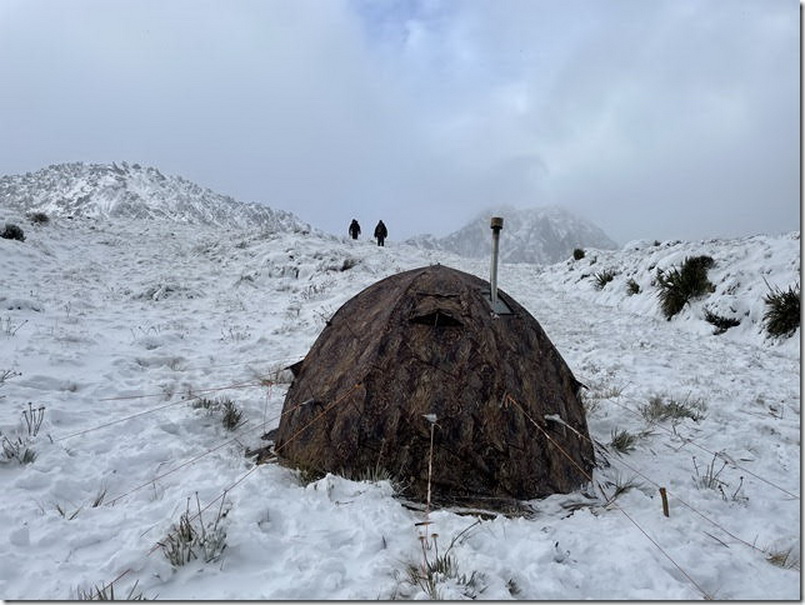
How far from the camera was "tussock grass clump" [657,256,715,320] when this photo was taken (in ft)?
35.3

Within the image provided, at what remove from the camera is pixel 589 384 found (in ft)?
19.5

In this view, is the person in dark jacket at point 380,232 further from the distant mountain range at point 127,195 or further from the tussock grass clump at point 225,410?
the distant mountain range at point 127,195

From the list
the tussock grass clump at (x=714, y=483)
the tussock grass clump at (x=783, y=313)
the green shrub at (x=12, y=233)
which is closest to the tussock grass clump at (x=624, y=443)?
the tussock grass clump at (x=714, y=483)

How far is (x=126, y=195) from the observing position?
12556 cm

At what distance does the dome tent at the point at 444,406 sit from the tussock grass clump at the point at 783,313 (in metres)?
6.94

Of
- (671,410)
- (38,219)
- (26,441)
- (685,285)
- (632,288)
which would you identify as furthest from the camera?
(38,219)

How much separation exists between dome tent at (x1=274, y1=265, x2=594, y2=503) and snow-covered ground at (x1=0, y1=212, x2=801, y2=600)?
9.5 inches

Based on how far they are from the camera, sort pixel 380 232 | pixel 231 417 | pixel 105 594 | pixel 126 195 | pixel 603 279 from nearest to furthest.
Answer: pixel 105 594, pixel 231 417, pixel 603 279, pixel 380 232, pixel 126 195

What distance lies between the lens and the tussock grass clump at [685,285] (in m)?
10.8

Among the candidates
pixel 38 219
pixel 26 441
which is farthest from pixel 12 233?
pixel 26 441

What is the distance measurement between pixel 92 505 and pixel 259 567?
1.27 meters

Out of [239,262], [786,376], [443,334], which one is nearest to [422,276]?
[443,334]

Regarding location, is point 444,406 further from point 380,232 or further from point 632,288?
point 380,232

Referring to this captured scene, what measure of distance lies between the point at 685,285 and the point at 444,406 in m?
10.3
